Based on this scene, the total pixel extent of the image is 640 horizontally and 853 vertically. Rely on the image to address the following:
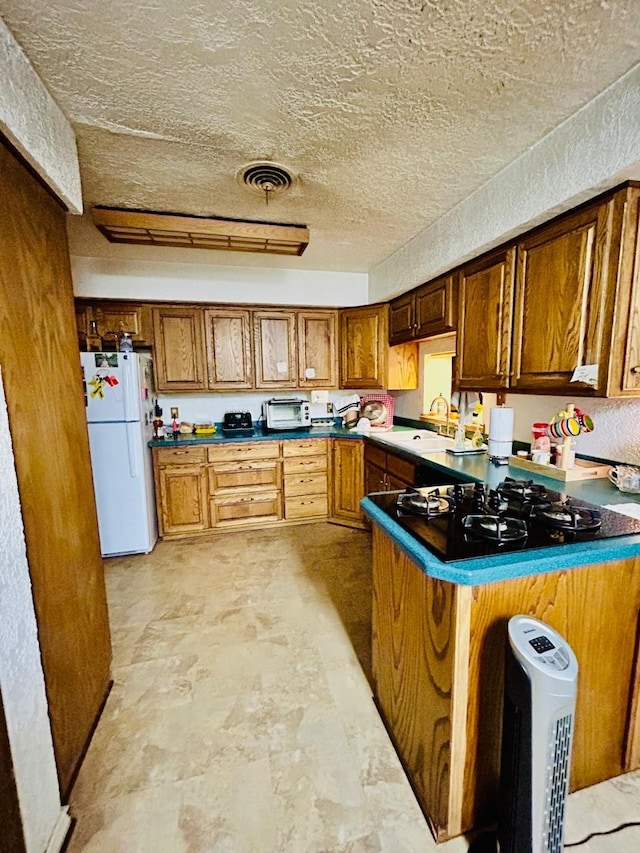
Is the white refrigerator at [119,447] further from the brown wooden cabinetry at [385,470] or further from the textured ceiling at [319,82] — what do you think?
the brown wooden cabinetry at [385,470]

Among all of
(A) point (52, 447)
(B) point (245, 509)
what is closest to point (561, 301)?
(A) point (52, 447)

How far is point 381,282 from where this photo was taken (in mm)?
3182

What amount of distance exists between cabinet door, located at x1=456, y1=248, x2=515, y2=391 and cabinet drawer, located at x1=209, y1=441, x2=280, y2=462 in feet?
5.73

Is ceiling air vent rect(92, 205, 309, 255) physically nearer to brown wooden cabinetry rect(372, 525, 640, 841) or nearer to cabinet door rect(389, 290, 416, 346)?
cabinet door rect(389, 290, 416, 346)

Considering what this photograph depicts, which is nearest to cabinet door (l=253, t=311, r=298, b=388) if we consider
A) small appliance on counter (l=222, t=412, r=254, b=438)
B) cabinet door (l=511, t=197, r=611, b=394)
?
small appliance on counter (l=222, t=412, r=254, b=438)

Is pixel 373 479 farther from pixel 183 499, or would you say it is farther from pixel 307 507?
pixel 183 499

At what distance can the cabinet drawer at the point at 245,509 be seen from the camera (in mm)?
3262

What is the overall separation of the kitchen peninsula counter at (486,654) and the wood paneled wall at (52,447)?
1126 millimetres

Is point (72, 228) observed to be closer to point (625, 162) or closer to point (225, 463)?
point (225, 463)

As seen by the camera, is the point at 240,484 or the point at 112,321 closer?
the point at 112,321

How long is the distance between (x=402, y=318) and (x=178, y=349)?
198 cm

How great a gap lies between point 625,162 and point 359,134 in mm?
967

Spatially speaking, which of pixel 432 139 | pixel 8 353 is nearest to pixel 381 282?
pixel 432 139

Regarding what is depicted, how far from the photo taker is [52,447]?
125 centimetres
